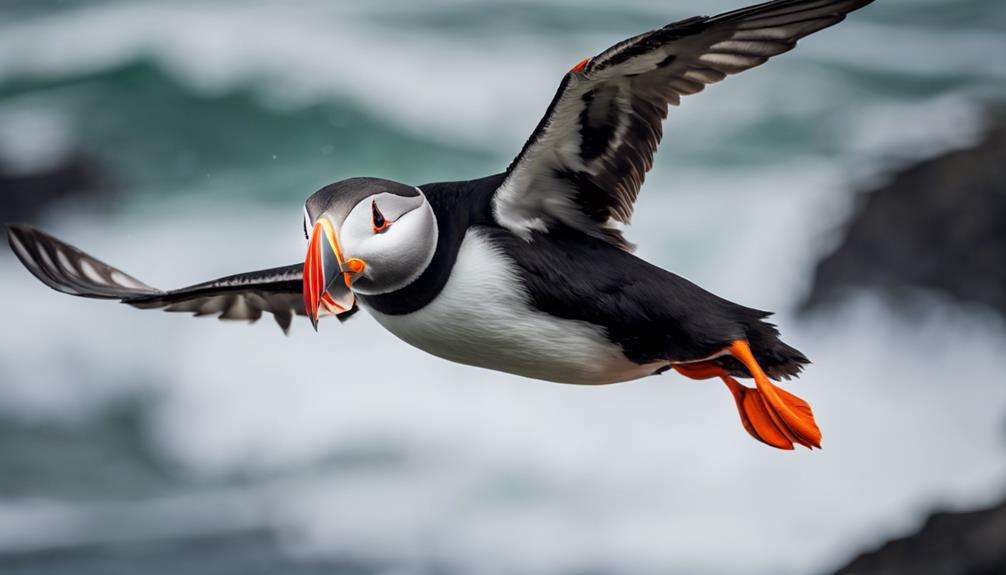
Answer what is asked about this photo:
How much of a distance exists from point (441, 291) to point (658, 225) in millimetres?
12189

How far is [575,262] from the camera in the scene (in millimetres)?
4305

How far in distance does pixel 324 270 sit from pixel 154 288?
2.02 metres

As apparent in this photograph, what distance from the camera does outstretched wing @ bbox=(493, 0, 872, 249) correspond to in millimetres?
3709

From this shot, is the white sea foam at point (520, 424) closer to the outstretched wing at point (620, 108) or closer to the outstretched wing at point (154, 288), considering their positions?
the outstretched wing at point (154, 288)

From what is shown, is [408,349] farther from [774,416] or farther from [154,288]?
[774,416]

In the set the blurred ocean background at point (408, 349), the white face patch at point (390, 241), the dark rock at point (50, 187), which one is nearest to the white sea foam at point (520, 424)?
the blurred ocean background at point (408, 349)

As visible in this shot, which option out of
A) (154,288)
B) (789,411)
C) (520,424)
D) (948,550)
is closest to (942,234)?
(948,550)

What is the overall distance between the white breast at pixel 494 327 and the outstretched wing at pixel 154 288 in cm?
→ 75

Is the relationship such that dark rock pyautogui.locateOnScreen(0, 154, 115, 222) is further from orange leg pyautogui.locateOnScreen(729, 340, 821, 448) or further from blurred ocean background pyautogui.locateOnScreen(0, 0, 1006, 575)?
orange leg pyautogui.locateOnScreen(729, 340, 821, 448)

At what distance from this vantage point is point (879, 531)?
13.1 meters

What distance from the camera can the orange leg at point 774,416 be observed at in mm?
4539

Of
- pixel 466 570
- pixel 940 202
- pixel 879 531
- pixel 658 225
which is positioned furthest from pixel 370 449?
pixel 940 202

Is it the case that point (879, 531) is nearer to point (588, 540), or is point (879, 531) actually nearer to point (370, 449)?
point (588, 540)

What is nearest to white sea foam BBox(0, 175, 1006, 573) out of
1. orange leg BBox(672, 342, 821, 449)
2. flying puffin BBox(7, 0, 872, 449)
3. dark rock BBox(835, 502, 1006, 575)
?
dark rock BBox(835, 502, 1006, 575)
